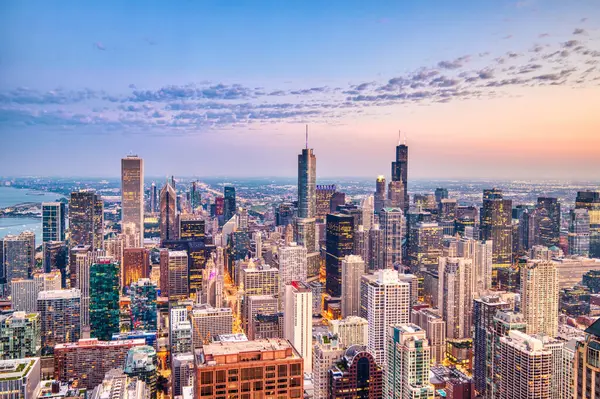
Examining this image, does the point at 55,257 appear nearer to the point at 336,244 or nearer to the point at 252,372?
the point at 336,244

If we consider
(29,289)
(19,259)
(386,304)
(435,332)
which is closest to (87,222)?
(19,259)

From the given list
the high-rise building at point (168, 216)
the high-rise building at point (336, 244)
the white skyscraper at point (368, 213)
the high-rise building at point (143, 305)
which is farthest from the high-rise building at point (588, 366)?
the high-rise building at point (168, 216)

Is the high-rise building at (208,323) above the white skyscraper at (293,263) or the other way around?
the other way around

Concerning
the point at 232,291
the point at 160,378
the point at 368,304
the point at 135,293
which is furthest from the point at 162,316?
the point at 368,304

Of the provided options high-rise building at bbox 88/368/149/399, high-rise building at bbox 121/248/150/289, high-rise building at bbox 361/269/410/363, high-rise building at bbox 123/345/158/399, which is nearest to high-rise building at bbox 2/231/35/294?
high-rise building at bbox 121/248/150/289

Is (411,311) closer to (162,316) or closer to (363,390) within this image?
(363,390)

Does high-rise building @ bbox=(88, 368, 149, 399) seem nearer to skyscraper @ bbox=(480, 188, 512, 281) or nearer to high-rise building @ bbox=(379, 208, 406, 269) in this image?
skyscraper @ bbox=(480, 188, 512, 281)

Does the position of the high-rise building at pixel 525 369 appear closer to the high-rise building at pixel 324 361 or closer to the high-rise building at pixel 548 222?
the high-rise building at pixel 324 361
